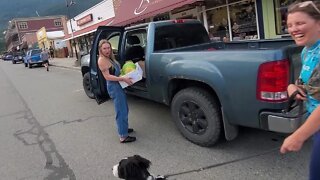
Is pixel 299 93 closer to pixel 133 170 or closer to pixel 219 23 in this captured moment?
pixel 133 170

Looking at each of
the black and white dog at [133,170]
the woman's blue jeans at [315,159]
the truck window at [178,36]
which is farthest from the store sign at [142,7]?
the woman's blue jeans at [315,159]

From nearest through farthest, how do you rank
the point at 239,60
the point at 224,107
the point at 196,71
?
the point at 239,60
the point at 224,107
the point at 196,71

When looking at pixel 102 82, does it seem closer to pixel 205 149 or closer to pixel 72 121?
pixel 72 121

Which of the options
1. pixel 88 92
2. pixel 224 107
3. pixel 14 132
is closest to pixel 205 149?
pixel 224 107

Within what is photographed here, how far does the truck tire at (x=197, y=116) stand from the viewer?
185 inches

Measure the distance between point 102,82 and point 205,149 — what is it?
2650mm

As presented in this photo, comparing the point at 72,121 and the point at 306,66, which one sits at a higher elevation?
the point at 306,66

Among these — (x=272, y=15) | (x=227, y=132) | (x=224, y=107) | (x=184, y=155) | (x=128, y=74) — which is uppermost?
(x=272, y=15)

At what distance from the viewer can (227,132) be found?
4520 millimetres

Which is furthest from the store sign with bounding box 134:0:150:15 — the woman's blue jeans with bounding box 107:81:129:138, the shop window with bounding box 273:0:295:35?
the woman's blue jeans with bounding box 107:81:129:138

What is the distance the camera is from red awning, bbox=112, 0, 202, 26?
13.9 metres

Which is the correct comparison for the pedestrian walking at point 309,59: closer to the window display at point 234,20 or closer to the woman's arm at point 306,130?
the woman's arm at point 306,130

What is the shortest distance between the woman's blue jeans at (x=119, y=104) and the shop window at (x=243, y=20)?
8767 mm

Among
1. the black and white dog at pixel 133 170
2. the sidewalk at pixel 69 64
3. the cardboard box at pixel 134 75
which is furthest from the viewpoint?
the sidewalk at pixel 69 64
